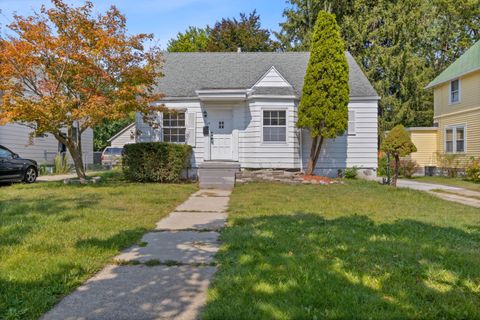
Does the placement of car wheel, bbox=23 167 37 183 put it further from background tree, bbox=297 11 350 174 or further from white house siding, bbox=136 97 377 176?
background tree, bbox=297 11 350 174

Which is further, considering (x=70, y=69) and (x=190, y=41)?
(x=190, y=41)

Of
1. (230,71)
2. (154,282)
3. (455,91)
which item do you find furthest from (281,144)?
(455,91)

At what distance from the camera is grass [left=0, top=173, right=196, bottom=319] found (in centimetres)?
316

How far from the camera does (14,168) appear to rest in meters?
12.0

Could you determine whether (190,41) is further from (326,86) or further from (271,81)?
(326,86)

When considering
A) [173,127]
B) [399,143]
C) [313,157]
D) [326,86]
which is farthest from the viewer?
[173,127]

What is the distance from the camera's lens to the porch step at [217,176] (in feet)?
39.1

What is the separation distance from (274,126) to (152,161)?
4836 millimetres

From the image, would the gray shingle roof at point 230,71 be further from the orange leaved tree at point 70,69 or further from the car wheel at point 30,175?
the car wheel at point 30,175

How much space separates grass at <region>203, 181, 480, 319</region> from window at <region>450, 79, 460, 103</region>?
1574cm

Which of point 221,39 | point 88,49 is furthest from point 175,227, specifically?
point 221,39

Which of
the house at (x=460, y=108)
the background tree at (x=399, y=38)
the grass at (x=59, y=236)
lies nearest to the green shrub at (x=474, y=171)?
the house at (x=460, y=108)

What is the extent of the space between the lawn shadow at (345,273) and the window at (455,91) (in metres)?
17.9

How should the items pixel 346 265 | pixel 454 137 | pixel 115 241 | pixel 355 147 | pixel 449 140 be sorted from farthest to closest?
1. pixel 449 140
2. pixel 454 137
3. pixel 355 147
4. pixel 115 241
5. pixel 346 265
